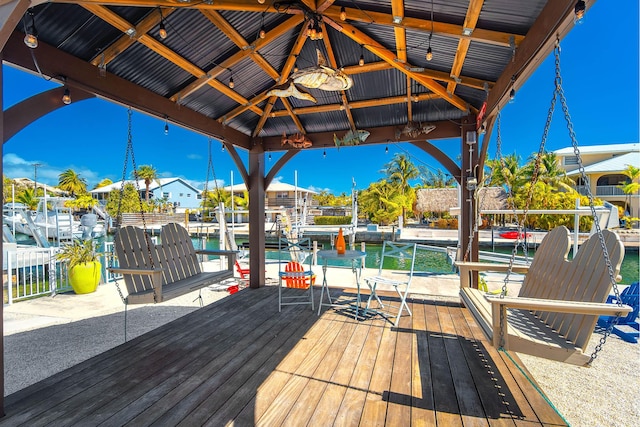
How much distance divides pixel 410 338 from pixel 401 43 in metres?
2.79

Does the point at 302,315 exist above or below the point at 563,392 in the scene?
above

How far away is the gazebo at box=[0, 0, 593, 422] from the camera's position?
214cm

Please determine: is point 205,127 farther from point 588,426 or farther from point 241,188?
point 241,188

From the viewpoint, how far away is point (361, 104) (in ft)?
13.5

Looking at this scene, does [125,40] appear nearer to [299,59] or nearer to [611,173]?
[299,59]

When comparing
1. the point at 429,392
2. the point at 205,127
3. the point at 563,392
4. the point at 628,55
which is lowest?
the point at 563,392

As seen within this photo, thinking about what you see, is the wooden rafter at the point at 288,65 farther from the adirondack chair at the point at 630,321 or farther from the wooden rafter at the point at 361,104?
the adirondack chair at the point at 630,321

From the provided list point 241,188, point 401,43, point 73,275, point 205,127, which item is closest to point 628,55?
point 401,43

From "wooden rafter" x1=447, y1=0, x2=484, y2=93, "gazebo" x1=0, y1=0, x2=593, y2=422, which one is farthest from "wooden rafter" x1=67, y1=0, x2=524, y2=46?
"wooden rafter" x1=447, y1=0, x2=484, y2=93

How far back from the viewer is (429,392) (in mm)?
2152

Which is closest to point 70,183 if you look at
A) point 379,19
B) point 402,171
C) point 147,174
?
point 147,174

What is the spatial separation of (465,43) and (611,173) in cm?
2471

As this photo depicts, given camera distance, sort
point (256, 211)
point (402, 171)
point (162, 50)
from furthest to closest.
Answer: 1. point (402, 171)
2. point (256, 211)
3. point (162, 50)

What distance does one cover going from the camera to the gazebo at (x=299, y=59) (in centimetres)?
214
